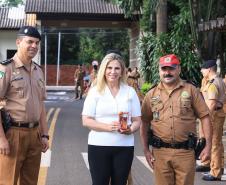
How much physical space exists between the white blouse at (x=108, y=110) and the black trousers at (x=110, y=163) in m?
0.06

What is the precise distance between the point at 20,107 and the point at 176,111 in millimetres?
1605

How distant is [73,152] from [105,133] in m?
6.50

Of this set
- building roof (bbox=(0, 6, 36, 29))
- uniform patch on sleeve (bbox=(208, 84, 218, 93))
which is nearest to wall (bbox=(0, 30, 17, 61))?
building roof (bbox=(0, 6, 36, 29))

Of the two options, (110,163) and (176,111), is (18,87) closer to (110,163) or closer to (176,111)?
(110,163)

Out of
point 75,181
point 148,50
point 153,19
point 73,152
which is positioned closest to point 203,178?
point 75,181

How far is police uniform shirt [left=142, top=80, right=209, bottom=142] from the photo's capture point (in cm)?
603

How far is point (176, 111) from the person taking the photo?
6.03m

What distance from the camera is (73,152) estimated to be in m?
12.1

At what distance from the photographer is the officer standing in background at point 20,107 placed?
18.9 feet

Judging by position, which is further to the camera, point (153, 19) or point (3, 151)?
point (153, 19)

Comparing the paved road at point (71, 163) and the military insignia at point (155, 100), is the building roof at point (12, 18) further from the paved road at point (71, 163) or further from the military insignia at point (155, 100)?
the military insignia at point (155, 100)

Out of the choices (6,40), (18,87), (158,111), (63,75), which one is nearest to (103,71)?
(158,111)

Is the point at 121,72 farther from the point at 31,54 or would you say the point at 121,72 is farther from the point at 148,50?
the point at 148,50

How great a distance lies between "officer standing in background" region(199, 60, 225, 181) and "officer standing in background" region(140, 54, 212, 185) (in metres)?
2.87
